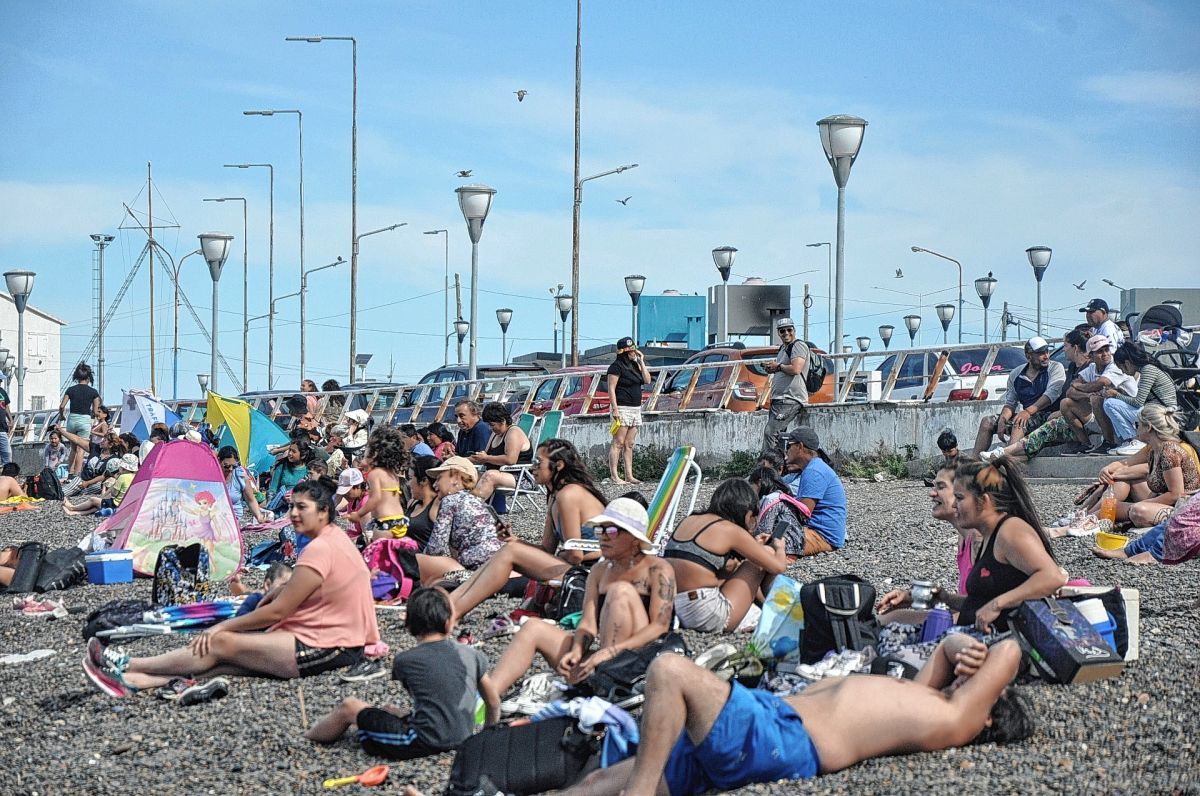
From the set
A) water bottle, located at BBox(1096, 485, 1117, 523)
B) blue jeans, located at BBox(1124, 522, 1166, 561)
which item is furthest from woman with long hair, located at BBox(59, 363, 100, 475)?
blue jeans, located at BBox(1124, 522, 1166, 561)

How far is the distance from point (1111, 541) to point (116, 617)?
266 inches

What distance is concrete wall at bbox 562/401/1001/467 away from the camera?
52.6ft

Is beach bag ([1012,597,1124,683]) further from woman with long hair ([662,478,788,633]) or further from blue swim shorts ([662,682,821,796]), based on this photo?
woman with long hair ([662,478,788,633])

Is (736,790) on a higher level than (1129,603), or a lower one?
lower

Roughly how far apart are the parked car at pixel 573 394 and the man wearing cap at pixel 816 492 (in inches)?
404

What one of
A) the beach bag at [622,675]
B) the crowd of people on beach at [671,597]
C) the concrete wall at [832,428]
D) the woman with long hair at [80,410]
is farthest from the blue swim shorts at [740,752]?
the woman with long hair at [80,410]

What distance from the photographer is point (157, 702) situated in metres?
7.29

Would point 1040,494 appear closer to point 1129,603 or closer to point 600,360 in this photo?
point 1129,603

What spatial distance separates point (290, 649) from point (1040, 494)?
8085mm

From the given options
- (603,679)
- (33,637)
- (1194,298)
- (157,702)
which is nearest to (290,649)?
(157,702)

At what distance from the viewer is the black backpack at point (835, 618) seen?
259 inches

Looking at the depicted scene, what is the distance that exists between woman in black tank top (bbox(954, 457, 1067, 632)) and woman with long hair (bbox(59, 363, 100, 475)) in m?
18.4

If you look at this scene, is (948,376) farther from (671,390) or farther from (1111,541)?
(1111,541)

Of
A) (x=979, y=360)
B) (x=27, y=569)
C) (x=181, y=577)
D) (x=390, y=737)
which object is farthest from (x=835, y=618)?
(x=979, y=360)
